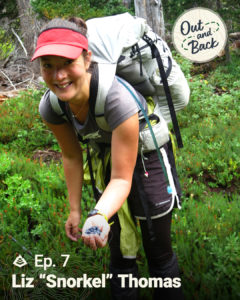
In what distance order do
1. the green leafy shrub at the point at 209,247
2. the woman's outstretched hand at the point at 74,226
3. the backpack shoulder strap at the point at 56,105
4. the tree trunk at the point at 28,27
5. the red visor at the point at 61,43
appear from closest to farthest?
the red visor at the point at 61,43 → the backpack shoulder strap at the point at 56,105 → the woman's outstretched hand at the point at 74,226 → the green leafy shrub at the point at 209,247 → the tree trunk at the point at 28,27

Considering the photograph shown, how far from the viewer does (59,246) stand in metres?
3.56

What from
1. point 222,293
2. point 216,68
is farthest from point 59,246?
point 216,68

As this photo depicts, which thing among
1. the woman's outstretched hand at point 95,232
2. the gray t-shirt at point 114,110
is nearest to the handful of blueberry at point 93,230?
the woman's outstretched hand at point 95,232

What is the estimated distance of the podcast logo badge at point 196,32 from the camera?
402 inches

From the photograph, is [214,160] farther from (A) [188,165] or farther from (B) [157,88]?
(B) [157,88]

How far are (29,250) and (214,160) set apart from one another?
3.36 metres

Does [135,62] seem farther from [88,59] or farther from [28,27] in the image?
[28,27]

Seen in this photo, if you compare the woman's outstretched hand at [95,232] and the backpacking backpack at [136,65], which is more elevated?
the backpacking backpack at [136,65]

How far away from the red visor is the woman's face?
0.16 ft

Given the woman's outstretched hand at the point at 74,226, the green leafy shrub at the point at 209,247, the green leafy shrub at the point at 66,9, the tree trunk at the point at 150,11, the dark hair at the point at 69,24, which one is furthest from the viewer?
the green leafy shrub at the point at 66,9

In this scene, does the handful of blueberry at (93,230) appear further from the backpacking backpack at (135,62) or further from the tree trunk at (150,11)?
the tree trunk at (150,11)

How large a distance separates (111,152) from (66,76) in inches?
20.4

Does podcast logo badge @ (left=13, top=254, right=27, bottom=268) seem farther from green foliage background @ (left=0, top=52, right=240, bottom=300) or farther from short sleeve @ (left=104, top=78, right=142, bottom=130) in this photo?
short sleeve @ (left=104, top=78, right=142, bottom=130)

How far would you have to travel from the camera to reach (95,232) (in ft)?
5.64
